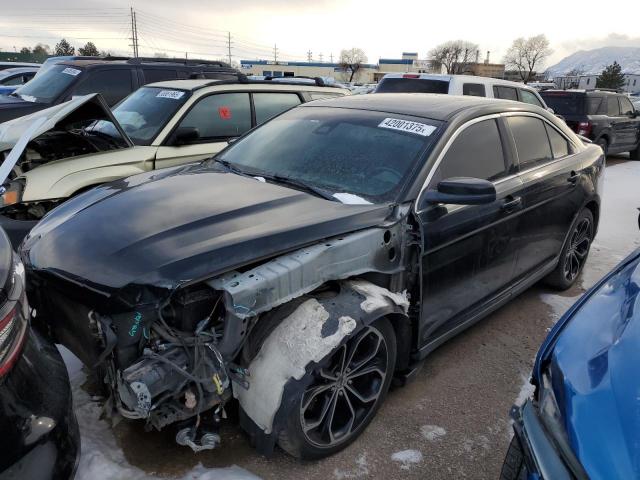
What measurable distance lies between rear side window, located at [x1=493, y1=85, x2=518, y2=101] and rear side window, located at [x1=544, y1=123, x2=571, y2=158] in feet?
15.7

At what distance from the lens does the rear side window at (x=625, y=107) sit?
12688 millimetres

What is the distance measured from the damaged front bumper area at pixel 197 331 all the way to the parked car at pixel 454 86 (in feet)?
21.3

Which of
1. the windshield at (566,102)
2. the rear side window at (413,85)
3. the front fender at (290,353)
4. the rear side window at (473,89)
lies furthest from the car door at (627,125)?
the front fender at (290,353)

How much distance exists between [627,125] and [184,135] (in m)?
11.8

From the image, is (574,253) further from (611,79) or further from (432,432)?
(611,79)

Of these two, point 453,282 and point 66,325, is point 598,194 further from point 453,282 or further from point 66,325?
point 66,325

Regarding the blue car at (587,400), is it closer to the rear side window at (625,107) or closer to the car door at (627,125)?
the car door at (627,125)

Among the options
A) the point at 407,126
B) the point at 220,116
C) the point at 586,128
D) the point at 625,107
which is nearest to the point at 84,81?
the point at 220,116

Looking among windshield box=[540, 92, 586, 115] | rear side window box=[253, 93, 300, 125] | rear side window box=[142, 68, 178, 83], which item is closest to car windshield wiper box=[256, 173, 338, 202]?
rear side window box=[253, 93, 300, 125]

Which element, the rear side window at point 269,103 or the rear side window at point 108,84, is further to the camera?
the rear side window at point 108,84

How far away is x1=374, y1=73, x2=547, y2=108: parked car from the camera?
810 cm

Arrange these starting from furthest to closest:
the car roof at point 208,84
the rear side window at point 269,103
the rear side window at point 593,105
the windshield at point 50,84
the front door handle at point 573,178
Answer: the rear side window at point 593,105 < the windshield at point 50,84 < the rear side window at point 269,103 < the car roof at point 208,84 < the front door handle at point 573,178

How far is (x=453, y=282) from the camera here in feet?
9.99

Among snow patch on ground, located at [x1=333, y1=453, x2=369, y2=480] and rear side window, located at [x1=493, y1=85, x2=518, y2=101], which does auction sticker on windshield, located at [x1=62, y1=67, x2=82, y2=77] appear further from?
snow patch on ground, located at [x1=333, y1=453, x2=369, y2=480]
